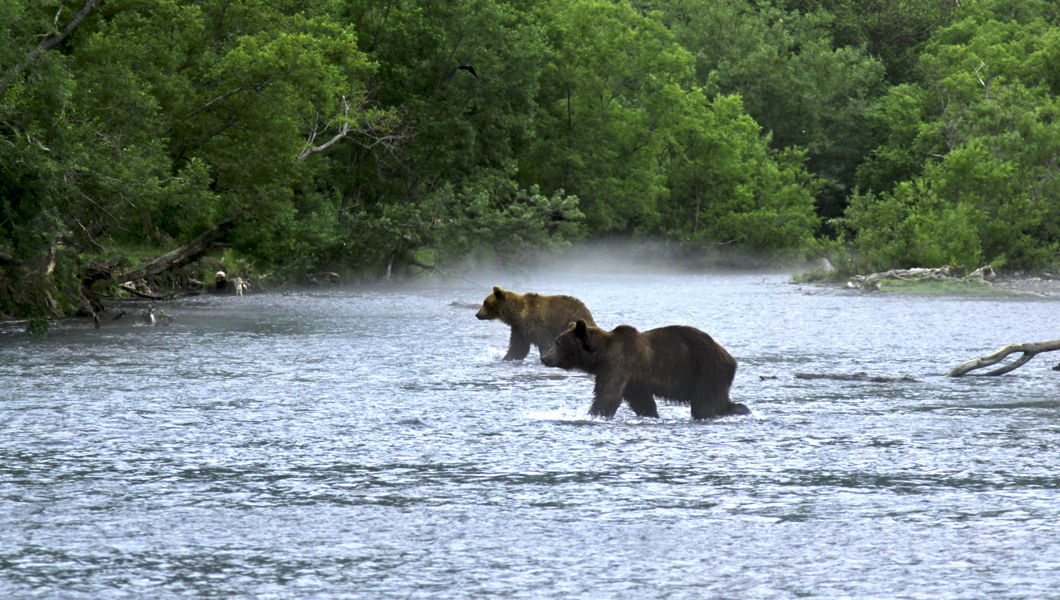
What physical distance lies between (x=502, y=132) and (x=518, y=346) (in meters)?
43.3

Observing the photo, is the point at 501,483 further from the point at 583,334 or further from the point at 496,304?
the point at 496,304

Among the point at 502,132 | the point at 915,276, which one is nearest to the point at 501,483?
the point at 915,276

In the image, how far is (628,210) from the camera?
251 feet

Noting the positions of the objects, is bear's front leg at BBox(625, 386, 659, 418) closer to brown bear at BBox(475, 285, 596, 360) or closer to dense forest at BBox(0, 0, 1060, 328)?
brown bear at BBox(475, 285, 596, 360)

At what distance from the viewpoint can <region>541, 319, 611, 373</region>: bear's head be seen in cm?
1371

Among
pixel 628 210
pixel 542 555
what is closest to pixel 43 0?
pixel 542 555

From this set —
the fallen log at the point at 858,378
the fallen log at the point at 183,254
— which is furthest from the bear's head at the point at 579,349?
the fallen log at the point at 183,254

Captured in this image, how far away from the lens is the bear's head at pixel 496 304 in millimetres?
20250

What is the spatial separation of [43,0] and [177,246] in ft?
48.8

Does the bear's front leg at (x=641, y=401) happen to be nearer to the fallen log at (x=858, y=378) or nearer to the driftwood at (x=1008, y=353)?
the fallen log at (x=858, y=378)

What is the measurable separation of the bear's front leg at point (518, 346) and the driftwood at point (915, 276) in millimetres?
30955

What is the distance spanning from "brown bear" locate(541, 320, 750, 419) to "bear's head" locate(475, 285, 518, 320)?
634 cm

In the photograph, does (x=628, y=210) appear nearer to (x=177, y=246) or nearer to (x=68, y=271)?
(x=177, y=246)

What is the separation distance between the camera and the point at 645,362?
1382 cm
